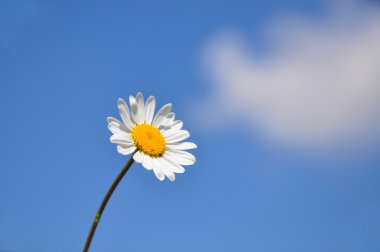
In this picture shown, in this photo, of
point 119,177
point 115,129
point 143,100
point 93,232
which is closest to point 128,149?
point 115,129

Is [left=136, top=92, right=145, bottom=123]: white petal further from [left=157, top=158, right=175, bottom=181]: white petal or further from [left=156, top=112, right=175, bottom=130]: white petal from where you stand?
[left=157, top=158, right=175, bottom=181]: white petal

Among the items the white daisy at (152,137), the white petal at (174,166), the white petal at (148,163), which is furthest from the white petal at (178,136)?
the white petal at (148,163)

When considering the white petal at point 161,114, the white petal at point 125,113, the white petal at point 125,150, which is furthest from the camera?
the white petal at point 161,114

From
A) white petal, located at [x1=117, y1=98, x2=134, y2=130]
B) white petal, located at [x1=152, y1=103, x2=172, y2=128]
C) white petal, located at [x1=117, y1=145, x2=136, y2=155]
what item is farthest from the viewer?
white petal, located at [x1=152, y1=103, x2=172, y2=128]

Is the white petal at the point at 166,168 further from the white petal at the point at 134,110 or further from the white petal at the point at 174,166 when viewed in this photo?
the white petal at the point at 134,110

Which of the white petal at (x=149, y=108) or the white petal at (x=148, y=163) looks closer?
the white petal at (x=148, y=163)

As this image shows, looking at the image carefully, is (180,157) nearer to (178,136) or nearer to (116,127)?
(178,136)

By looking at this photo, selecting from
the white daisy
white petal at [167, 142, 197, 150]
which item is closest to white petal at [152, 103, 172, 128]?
the white daisy

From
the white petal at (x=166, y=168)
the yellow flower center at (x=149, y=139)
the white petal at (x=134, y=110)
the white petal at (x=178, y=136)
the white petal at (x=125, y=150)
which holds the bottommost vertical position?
the white petal at (x=125, y=150)
